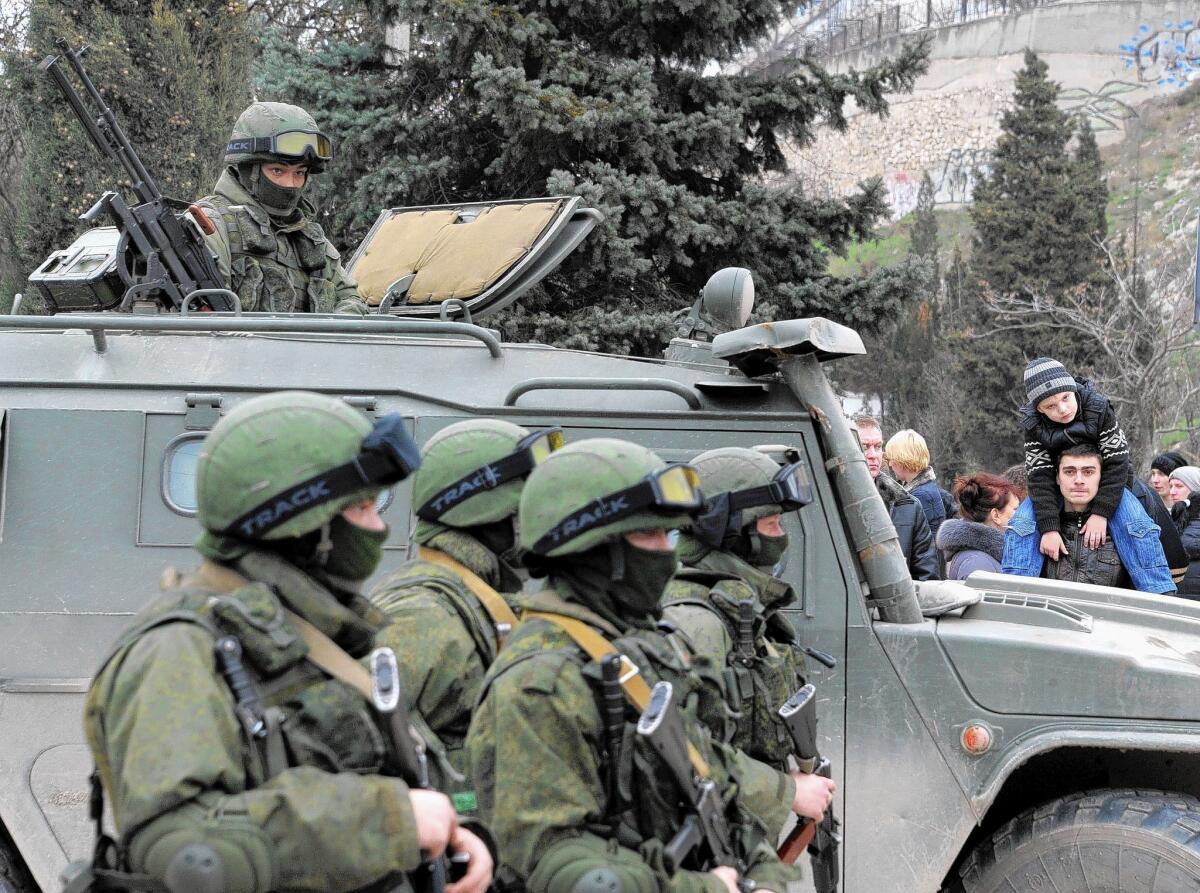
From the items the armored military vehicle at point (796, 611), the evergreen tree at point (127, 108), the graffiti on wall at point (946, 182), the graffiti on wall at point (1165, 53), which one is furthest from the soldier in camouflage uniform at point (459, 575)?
the graffiti on wall at point (1165, 53)

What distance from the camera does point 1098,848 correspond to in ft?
13.5

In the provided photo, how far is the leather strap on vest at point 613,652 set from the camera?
8.41 feet

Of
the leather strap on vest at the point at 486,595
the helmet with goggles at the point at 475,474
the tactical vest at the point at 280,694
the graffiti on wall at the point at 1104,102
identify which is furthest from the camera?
the graffiti on wall at the point at 1104,102

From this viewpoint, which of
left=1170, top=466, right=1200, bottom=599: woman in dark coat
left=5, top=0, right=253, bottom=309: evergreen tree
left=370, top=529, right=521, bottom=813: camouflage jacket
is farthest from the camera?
left=5, top=0, right=253, bottom=309: evergreen tree

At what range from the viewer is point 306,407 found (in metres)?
2.40

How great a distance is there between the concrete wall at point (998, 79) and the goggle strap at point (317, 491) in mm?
38604

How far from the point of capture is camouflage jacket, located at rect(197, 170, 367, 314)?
5.58 metres

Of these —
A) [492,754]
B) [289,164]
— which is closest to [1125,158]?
[289,164]

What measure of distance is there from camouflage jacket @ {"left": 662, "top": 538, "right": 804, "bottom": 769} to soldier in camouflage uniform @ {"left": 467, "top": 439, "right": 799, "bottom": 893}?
0.45m

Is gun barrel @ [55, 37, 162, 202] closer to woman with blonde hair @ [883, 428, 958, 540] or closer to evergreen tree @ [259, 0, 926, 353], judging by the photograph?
woman with blonde hair @ [883, 428, 958, 540]

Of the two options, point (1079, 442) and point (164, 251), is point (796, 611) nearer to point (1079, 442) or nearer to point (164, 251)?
point (1079, 442)

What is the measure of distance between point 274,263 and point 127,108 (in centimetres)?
881

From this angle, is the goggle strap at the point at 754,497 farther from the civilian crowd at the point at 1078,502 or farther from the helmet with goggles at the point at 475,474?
the civilian crowd at the point at 1078,502

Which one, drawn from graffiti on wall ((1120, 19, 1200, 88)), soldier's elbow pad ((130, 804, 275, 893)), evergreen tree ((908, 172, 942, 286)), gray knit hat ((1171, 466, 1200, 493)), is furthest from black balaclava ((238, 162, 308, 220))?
graffiti on wall ((1120, 19, 1200, 88))
